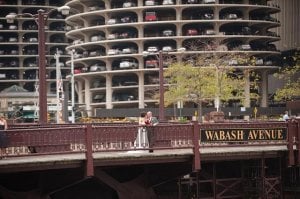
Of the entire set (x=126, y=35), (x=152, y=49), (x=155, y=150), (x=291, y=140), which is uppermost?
(x=126, y=35)

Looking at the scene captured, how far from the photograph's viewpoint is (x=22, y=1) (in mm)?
123562

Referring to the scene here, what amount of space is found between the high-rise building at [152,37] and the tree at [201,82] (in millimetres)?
6133

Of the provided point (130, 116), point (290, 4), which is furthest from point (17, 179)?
point (290, 4)

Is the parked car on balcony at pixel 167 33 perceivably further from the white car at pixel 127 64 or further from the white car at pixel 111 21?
the white car at pixel 111 21

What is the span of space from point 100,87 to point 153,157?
7328 cm

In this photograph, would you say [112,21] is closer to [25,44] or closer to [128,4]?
[128,4]

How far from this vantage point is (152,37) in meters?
89.4

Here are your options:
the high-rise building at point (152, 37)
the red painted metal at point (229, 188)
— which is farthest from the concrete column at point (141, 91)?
the red painted metal at point (229, 188)

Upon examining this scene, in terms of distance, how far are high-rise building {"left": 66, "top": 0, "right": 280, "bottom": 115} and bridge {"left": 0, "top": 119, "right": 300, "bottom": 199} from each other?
5933cm

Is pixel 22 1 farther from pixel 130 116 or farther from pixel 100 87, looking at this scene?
pixel 130 116

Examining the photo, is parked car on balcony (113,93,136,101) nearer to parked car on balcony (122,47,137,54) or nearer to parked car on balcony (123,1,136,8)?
parked car on balcony (122,47,137,54)

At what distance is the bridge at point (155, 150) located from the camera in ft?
72.6

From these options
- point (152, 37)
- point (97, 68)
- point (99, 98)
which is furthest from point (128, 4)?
point (99, 98)

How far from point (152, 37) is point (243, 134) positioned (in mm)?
64145
